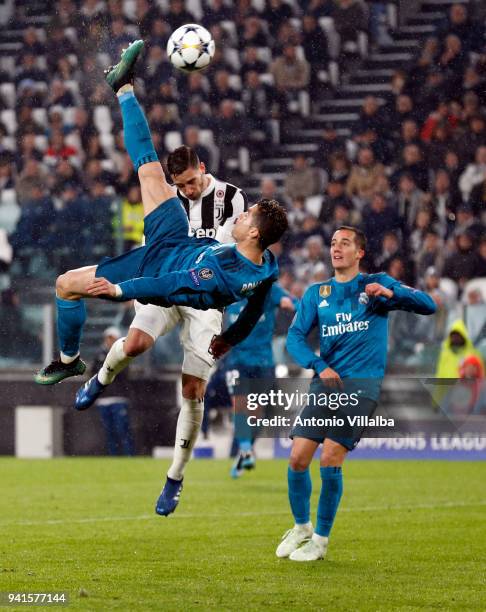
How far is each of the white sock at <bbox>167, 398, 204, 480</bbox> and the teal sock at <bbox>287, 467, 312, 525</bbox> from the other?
31.8 inches

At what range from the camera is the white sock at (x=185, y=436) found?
8.27m

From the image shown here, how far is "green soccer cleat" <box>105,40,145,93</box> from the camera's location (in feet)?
25.0

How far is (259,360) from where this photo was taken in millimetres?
13203

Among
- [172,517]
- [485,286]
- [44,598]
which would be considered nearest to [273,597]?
[44,598]

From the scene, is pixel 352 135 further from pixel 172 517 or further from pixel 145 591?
pixel 145 591

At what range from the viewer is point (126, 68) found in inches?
301

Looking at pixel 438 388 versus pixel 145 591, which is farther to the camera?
pixel 438 388

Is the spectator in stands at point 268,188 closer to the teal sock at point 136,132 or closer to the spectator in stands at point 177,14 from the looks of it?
the spectator in stands at point 177,14

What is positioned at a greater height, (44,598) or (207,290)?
(207,290)

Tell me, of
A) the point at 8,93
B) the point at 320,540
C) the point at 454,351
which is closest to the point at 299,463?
the point at 320,540

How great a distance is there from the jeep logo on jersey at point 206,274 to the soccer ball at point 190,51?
1.87 meters

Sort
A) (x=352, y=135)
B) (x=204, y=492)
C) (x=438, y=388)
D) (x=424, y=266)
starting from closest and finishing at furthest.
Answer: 1. (x=204, y=492)
2. (x=438, y=388)
3. (x=424, y=266)
4. (x=352, y=135)

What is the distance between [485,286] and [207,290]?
858 cm

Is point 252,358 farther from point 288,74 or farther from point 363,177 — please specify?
point 288,74
